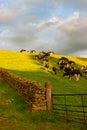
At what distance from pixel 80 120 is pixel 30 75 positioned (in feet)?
84.1

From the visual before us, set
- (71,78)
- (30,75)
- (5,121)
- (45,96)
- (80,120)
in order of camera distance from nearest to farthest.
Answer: (80,120)
(5,121)
(45,96)
(30,75)
(71,78)

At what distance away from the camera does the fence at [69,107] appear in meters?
21.2

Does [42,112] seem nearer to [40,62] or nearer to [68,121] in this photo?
[68,121]

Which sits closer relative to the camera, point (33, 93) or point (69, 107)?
point (33, 93)

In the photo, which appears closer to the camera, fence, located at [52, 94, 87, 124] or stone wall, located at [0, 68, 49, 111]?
fence, located at [52, 94, 87, 124]

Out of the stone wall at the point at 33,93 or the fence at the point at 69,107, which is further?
the stone wall at the point at 33,93

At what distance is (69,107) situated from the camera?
2645 centimetres

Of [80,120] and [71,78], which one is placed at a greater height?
[71,78]

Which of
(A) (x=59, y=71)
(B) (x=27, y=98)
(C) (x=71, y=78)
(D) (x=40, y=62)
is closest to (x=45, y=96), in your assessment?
(B) (x=27, y=98)

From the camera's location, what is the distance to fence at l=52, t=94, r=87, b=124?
69.4 feet

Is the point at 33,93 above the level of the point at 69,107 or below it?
above

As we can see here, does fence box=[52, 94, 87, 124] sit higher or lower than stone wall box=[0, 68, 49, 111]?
lower

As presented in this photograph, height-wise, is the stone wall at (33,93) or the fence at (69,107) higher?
the stone wall at (33,93)

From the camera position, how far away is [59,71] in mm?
56562
